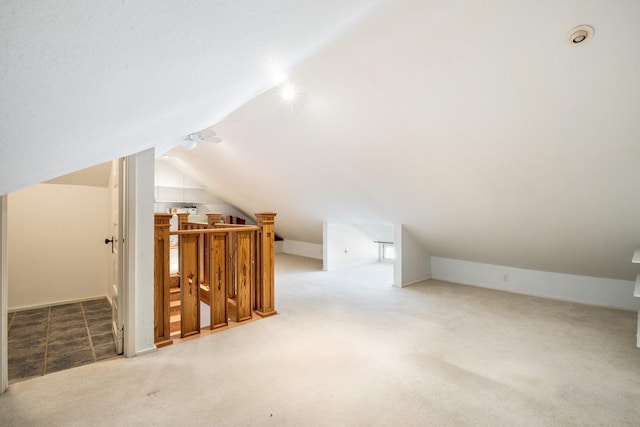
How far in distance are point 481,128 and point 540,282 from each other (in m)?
2.85

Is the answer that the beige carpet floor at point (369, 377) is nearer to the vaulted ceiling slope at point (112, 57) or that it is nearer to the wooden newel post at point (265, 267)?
the wooden newel post at point (265, 267)

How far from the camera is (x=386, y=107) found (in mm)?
2689

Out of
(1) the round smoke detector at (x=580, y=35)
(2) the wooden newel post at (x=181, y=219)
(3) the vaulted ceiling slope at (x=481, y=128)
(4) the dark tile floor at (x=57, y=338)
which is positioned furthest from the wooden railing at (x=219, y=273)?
(1) the round smoke detector at (x=580, y=35)

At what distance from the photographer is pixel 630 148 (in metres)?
2.14

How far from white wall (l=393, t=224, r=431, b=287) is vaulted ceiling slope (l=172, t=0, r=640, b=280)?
191mm

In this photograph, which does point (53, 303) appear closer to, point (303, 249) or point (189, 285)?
point (189, 285)

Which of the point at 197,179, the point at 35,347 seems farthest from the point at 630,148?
the point at 197,179

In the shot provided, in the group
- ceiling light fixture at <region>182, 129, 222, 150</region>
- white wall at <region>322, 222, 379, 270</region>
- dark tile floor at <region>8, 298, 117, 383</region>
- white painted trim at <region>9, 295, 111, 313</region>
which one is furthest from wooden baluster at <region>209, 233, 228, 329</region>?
white wall at <region>322, 222, 379, 270</region>

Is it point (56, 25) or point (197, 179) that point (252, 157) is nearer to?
point (197, 179)

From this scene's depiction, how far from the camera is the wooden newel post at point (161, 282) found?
248cm

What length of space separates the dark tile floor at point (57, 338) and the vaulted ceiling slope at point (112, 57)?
2024 mm

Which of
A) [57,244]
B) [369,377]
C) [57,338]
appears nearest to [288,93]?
[369,377]

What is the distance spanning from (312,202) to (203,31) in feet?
15.5

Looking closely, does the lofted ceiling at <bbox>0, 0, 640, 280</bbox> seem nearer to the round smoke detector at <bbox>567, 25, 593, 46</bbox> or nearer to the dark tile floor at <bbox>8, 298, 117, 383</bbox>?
→ the round smoke detector at <bbox>567, 25, 593, 46</bbox>
